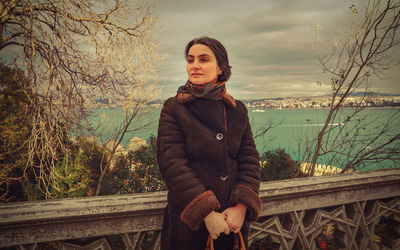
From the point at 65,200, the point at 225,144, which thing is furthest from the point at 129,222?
the point at 225,144

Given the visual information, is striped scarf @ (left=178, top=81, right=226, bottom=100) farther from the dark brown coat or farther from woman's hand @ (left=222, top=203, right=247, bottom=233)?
woman's hand @ (left=222, top=203, right=247, bottom=233)

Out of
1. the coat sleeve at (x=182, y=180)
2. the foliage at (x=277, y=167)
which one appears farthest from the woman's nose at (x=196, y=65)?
the foliage at (x=277, y=167)

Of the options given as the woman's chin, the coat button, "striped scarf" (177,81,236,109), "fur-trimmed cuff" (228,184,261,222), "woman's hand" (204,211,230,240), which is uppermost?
the woman's chin

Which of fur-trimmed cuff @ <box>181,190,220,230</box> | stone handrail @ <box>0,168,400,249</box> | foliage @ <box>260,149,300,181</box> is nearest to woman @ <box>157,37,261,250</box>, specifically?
fur-trimmed cuff @ <box>181,190,220,230</box>

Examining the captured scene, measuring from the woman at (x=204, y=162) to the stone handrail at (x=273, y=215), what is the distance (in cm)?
30

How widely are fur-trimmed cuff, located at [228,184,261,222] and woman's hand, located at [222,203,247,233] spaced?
3 centimetres

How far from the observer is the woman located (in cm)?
105

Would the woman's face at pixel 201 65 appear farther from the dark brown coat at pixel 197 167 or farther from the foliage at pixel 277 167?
the foliage at pixel 277 167

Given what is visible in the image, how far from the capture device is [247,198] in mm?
1145

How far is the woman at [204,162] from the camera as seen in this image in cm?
105

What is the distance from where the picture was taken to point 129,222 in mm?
1284

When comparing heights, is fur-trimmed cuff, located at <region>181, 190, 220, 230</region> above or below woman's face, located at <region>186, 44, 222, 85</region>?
below

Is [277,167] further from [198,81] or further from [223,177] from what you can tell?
[198,81]

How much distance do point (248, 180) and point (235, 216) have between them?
8.7 inches
